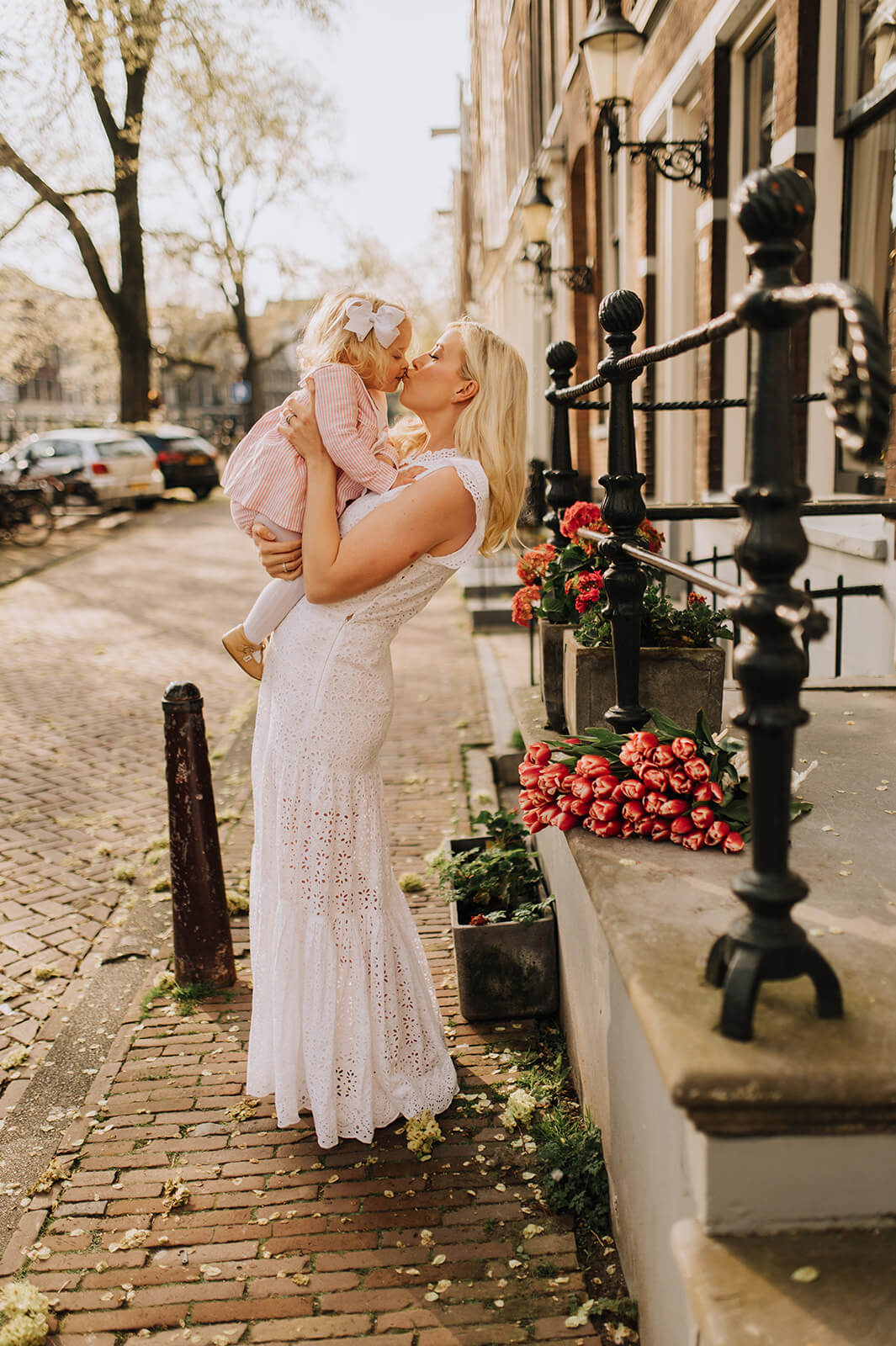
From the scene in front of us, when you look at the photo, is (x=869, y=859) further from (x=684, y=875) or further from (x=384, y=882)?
(x=384, y=882)

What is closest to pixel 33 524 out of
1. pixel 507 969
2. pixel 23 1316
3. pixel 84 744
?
pixel 84 744

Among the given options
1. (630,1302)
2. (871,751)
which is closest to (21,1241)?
(630,1302)

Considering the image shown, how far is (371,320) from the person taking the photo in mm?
2453

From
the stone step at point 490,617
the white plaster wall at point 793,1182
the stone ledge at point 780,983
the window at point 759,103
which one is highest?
the window at point 759,103

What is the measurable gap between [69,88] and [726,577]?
1625cm

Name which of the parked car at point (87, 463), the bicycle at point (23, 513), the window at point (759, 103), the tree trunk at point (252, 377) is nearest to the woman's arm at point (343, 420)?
the window at point (759, 103)

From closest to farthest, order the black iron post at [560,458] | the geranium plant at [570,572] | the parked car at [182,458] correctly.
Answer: the geranium plant at [570,572] < the black iron post at [560,458] < the parked car at [182,458]

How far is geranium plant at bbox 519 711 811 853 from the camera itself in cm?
229

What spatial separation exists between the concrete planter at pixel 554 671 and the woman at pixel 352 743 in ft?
2.24

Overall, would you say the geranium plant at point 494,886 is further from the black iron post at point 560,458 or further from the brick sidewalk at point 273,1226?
the black iron post at point 560,458

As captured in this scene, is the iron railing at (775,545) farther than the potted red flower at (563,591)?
No

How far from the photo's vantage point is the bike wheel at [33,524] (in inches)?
Answer: 654

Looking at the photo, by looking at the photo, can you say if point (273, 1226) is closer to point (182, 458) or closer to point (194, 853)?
point (194, 853)

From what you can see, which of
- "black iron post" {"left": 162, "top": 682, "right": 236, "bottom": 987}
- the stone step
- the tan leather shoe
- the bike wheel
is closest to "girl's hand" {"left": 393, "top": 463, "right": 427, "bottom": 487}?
the tan leather shoe
